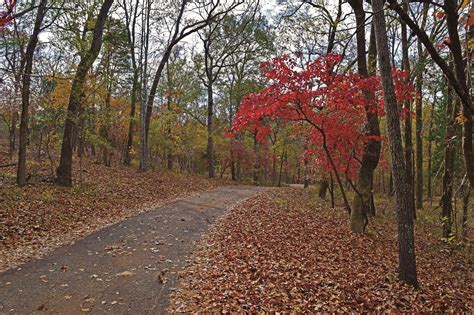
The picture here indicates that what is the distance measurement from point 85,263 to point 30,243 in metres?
1.93

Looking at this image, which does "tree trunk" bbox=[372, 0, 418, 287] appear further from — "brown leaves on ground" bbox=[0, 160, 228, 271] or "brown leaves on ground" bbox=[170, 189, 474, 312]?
"brown leaves on ground" bbox=[0, 160, 228, 271]

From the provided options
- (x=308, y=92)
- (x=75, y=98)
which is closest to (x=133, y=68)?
(x=75, y=98)

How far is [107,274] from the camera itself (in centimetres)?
588

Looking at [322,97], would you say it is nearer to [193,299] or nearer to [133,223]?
[193,299]

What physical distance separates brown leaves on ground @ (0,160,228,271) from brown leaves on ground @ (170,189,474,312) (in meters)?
3.51

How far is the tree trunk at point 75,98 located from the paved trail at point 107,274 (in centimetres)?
447

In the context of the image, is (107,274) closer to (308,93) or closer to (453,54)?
(308,93)

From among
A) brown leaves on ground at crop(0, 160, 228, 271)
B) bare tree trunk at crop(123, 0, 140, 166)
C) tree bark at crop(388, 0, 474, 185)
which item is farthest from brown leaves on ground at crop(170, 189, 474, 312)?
bare tree trunk at crop(123, 0, 140, 166)

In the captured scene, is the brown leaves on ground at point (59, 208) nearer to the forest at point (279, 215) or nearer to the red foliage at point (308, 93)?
the forest at point (279, 215)

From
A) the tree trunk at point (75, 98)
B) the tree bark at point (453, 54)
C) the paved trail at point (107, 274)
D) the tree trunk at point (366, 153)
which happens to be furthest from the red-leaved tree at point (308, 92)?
the tree trunk at point (75, 98)

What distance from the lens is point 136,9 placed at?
21.8m

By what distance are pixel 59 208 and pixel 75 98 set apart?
15.0 feet

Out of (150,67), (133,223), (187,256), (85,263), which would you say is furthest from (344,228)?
(150,67)

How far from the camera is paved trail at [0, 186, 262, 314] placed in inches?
186
